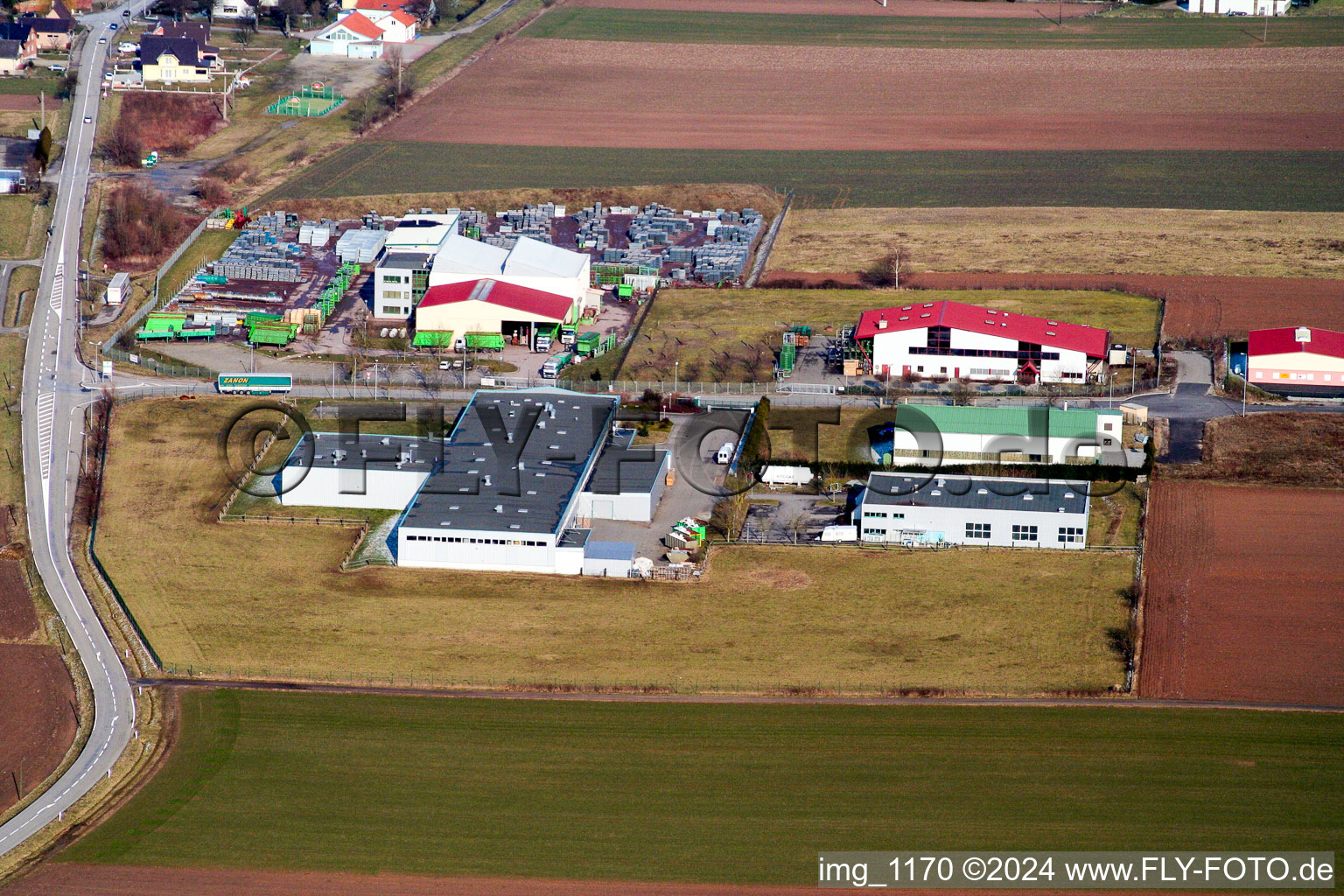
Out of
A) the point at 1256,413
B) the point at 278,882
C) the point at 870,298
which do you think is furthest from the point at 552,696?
the point at 870,298

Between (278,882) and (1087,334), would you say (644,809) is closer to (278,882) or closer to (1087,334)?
(278,882)

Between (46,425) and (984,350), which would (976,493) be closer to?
(984,350)

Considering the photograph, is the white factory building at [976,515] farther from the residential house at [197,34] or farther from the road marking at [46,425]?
the residential house at [197,34]

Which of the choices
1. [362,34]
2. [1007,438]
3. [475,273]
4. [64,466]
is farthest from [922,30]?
[64,466]

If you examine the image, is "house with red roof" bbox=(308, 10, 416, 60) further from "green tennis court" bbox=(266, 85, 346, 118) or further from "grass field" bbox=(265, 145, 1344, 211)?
"grass field" bbox=(265, 145, 1344, 211)

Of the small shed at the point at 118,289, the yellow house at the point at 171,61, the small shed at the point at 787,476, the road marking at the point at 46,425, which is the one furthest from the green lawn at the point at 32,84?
the small shed at the point at 787,476

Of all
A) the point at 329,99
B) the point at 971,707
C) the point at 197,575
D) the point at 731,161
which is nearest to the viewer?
the point at 971,707

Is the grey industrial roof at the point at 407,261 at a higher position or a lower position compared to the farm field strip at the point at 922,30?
lower
